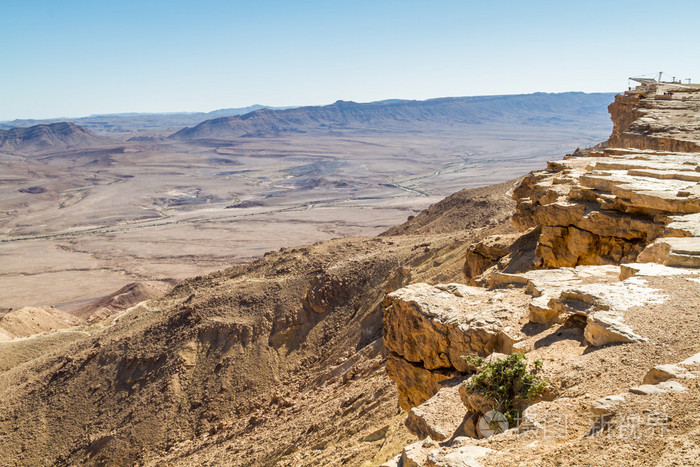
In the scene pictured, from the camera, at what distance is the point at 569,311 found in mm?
7711

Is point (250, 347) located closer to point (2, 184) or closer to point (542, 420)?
point (542, 420)

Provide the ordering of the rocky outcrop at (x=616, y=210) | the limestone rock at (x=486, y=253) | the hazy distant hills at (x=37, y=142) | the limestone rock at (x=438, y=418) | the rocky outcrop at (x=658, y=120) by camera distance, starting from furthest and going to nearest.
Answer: the hazy distant hills at (x=37, y=142), the rocky outcrop at (x=658, y=120), the limestone rock at (x=486, y=253), the rocky outcrop at (x=616, y=210), the limestone rock at (x=438, y=418)

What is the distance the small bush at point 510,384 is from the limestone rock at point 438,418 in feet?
1.77

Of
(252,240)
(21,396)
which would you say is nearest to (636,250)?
(21,396)

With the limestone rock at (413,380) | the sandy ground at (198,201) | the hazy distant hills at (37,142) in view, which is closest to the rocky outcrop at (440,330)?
the limestone rock at (413,380)

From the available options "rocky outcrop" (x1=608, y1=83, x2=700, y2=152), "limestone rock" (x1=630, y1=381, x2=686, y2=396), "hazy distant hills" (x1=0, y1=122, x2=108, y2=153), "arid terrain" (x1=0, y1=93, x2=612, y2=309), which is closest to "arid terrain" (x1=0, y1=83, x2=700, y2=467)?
"limestone rock" (x1=630, y1=381, x2=686, y2=396)

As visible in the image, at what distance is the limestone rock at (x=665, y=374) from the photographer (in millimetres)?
5332

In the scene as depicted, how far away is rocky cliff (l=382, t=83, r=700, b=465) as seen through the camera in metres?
5.60

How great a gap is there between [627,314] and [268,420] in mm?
12267

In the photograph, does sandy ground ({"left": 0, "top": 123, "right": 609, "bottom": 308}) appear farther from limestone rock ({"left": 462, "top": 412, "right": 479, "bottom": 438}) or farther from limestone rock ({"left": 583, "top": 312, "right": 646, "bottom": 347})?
limestone rock ({"left": 583, "top": 312, "right": 646, "bottom": 347})

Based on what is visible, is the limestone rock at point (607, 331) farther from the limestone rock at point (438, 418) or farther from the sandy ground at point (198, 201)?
the sandy ground at point (198, 201)

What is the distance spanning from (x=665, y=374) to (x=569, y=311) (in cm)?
232

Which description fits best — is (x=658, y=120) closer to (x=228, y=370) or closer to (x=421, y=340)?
(x=421, y=340)

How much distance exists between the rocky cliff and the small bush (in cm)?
18
